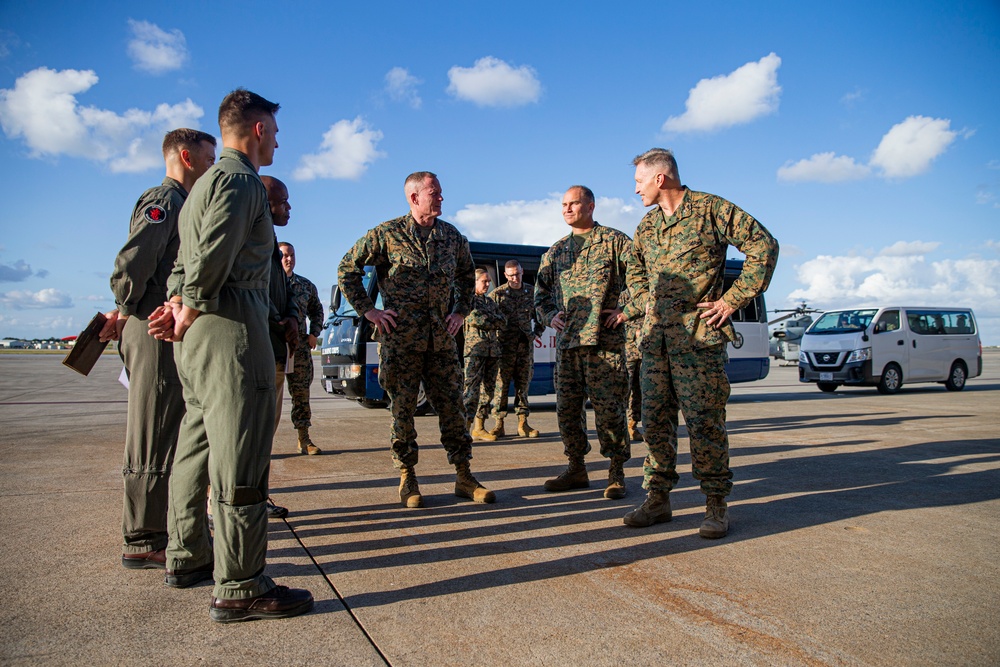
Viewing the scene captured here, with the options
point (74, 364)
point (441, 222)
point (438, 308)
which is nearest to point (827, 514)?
point (438, 308)

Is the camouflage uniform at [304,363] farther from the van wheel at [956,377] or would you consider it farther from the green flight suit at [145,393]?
the van wheel at [956,377]

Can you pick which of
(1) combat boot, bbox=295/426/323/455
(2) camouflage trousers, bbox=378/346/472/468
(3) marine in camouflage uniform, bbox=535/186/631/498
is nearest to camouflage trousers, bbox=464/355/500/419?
(1) combat boot, bbox=295/426/323/455

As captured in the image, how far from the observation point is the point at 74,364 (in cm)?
310

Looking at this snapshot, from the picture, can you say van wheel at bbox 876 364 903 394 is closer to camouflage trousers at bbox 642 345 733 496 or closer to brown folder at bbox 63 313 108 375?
camouflage trousers at bbox 642 345 733 496

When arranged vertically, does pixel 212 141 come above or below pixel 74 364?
above

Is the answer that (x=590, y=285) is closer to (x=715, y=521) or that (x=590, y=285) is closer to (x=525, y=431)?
(x=715, y=521)

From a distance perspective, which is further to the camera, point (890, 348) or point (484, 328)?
point (890, 348)

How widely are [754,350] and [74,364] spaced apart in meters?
12.5

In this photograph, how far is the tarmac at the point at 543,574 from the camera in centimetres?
214

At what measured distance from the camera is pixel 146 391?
116 inches

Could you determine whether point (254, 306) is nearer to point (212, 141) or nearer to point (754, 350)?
point (212, 141)

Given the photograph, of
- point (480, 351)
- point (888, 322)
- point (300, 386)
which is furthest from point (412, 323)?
point (888, 322)

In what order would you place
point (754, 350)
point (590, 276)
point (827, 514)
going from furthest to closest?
point (754, 350) < point (590, 276) < point (827, 514)

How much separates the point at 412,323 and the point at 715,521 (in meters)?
2.16
